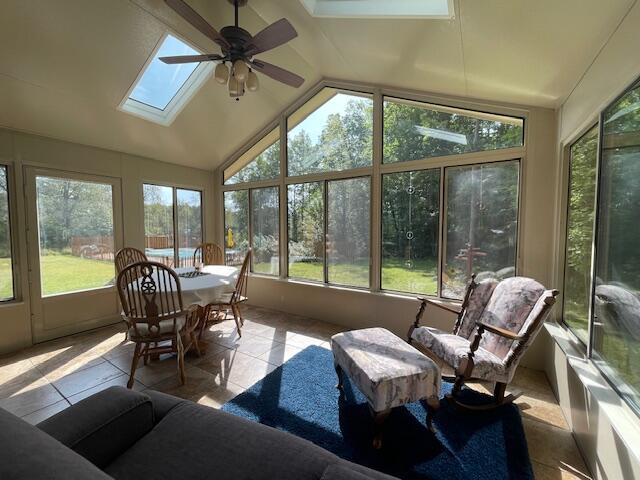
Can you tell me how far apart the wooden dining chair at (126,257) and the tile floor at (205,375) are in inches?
34.8

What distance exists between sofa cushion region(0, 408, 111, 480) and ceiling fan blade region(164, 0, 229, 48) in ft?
7.01

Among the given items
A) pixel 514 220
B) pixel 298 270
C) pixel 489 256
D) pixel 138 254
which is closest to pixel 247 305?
pixel 298 270

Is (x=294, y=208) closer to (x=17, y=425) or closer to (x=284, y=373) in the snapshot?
(x=284, y=373)

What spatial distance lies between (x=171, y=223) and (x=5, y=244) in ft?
6.19

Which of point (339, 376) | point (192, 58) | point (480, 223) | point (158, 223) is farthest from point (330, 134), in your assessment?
point (339, 376)

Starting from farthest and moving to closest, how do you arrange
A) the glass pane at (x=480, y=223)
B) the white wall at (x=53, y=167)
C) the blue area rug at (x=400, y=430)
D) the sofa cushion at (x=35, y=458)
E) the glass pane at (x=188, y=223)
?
the glass pane at (x=188, y=223) → the white wall at (x=53, y=167) → the glass pane at (x=480, y=223) → the blue area rug at (x=400, y=430) → the sofa cushion at (x=35, y=458)

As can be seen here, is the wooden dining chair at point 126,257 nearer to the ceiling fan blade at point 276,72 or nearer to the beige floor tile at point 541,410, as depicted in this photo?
the ceiling fan blade at point 276,72

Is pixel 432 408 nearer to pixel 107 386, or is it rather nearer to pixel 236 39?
pixel 107 386

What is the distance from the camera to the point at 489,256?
3000 mm

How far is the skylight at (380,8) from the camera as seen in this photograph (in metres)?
2.09

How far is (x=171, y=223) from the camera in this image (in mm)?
4695

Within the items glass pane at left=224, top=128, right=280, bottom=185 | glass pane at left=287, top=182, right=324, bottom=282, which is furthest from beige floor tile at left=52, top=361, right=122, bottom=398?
glass pane at left=224, top=128, right=280, bottom=185

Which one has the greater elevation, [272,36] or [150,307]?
[272,36]

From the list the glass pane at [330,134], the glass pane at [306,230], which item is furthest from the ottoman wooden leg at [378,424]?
the glass pane at [330,134]
